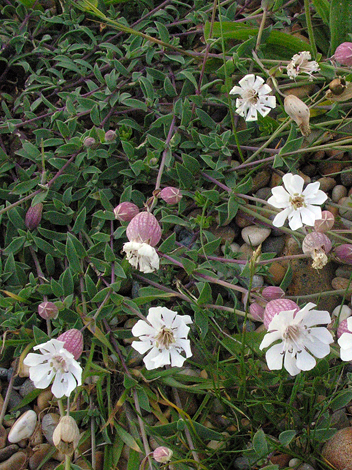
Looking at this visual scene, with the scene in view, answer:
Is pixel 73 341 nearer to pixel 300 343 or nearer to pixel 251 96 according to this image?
pixel 300 343

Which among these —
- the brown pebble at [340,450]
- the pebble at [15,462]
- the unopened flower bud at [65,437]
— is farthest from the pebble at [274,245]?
the pebble at [15,462]

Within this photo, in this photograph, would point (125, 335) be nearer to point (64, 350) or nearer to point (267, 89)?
point (64, 350)

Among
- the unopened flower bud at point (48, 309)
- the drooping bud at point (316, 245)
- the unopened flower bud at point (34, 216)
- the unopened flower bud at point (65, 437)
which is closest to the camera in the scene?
the unopened flower bud at point (65, 437)

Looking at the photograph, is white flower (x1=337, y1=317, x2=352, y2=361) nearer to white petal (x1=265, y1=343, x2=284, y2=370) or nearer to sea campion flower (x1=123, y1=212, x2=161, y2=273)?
white petal (x1=265, y1=343, x2=284, y2=370)

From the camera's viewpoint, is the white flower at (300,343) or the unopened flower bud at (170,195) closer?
the white flower at (300,343)

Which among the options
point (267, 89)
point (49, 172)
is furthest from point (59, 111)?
point (267, 89)

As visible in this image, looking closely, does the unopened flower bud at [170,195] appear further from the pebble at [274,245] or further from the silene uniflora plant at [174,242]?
the pebble at [274,245]

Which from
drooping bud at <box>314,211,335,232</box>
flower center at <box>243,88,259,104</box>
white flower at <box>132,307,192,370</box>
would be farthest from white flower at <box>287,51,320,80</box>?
white flower at <box>132,307,192,370</box>
